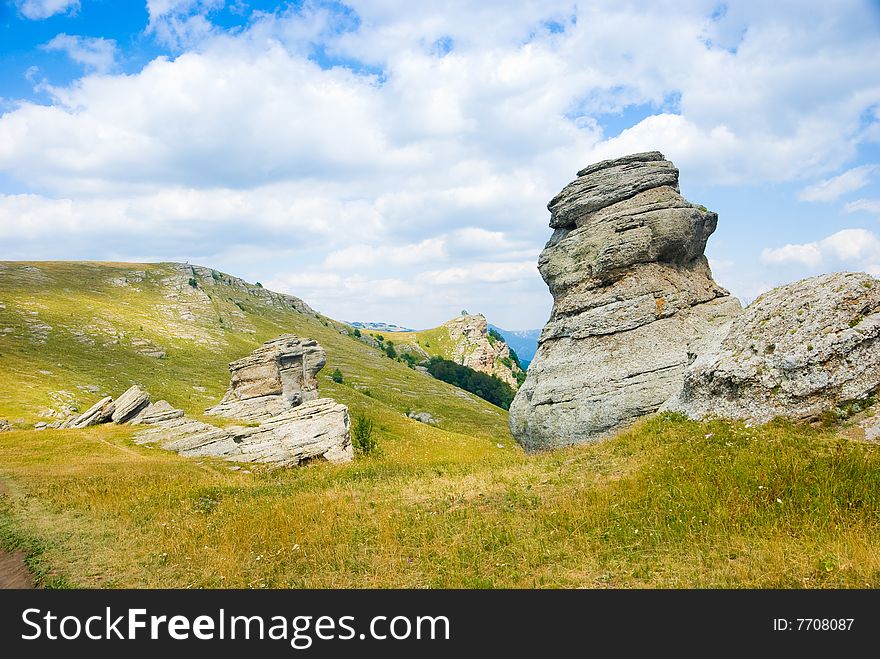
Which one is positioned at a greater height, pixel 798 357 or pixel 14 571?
pixel 798 357

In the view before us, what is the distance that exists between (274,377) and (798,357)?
78.3 metres

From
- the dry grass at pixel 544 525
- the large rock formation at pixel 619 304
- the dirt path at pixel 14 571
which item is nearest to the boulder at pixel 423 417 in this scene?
the large rock formation at pixel 619 304

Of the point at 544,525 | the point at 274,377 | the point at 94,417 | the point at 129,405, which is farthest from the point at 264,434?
the point at 544,525

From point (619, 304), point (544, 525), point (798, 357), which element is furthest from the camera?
point (619, 304)

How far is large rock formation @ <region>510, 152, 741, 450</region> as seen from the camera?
2694 centimetres

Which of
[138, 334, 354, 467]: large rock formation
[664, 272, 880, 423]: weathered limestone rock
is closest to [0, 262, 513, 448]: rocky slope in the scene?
[138, 334, 354, 467]: large rock formation

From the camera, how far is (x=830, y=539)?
10148mm

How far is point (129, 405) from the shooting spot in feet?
183

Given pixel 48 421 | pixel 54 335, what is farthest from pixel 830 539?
pixel 54 335

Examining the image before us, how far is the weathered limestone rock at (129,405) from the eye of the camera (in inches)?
2155

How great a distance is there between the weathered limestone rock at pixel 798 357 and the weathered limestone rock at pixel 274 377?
6171 centimetres

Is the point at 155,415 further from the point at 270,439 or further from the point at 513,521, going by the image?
the point at 513,521
